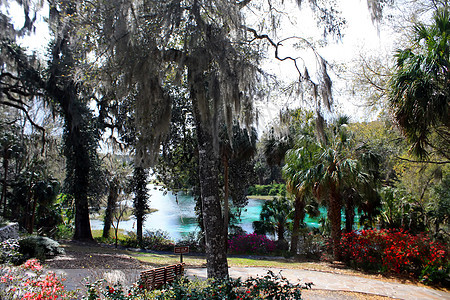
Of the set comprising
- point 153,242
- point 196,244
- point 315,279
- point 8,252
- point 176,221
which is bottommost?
point 176,221

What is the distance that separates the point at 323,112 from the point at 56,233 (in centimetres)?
1449

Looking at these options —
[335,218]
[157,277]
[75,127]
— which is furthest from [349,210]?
[75,127]

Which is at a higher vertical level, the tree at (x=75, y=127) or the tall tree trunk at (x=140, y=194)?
the tree at (x=75, y=127)

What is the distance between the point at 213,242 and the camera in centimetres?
570

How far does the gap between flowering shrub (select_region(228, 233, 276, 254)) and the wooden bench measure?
848 centimetres

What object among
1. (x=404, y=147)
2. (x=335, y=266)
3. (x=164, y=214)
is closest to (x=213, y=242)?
(x=335, y=266)

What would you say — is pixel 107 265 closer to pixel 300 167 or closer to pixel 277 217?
pixel 300 167

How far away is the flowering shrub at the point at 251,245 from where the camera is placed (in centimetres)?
1463

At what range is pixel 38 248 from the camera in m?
8.55

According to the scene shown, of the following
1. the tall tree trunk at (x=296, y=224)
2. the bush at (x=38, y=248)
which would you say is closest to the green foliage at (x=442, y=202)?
the tall tree trunk at (x=296, y=224)

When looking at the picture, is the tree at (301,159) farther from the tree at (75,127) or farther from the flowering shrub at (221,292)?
the tree at (75,127)

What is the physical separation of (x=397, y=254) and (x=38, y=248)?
964cm

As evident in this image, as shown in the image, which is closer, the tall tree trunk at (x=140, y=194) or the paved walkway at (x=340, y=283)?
the paved walkway at (x=340, y=283)

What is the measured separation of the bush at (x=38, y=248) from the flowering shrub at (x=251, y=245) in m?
7.67
